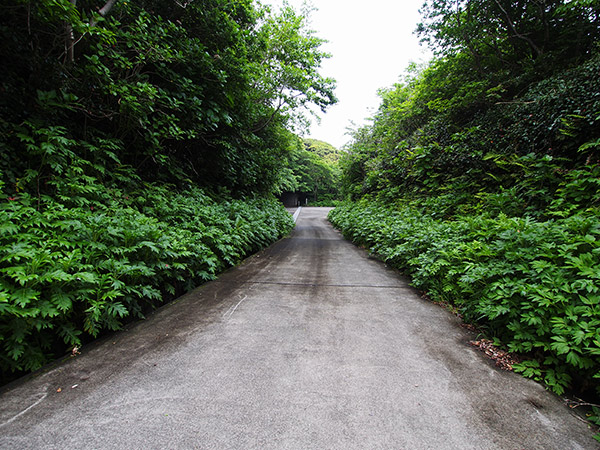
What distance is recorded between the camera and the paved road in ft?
4.08

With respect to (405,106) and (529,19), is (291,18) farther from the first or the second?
(529,19)

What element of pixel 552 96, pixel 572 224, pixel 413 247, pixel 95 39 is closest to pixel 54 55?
pixel 95 39

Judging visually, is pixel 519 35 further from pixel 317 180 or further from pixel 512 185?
pixel 317 180

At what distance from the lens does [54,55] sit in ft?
10.9

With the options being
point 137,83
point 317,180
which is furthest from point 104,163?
point 317,180

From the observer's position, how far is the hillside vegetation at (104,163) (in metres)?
1.83

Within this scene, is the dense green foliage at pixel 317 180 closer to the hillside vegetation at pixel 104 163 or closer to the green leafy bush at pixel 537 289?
the hillside vegetation at pixel 104 163

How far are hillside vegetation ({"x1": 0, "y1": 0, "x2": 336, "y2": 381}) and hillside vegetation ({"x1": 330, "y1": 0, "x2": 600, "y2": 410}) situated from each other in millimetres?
3372

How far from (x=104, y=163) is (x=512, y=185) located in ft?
24.3

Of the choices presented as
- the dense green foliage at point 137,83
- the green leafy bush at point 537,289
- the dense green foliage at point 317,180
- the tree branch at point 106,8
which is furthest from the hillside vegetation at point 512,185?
the dense green foliage at point 317,180

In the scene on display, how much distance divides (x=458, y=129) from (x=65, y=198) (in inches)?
345

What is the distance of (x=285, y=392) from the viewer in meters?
1.55

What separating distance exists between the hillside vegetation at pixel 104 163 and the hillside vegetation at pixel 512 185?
3.37 m

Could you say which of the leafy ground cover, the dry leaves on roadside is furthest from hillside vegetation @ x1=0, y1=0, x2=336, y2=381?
the dry leaves on roadside
